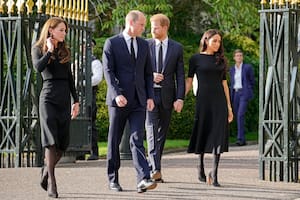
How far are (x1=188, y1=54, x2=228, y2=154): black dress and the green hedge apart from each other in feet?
32.1

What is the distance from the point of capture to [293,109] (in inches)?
531

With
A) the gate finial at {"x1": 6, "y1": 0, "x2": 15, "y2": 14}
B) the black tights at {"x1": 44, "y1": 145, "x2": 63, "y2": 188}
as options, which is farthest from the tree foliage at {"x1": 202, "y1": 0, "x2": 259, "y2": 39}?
the black tights at {"x1": 44, "y1": 145, "x2": 63, "y2": 188}

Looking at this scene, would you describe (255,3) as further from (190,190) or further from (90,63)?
(190,190)

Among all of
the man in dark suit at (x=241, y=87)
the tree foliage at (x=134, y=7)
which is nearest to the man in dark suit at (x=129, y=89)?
the man in dark suit at (x=241, y=87)

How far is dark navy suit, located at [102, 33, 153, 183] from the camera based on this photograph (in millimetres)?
11422

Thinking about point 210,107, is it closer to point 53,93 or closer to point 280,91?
point 280,91

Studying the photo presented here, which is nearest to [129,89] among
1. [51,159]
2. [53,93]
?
[53,93]

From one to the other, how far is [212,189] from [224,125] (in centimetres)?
107

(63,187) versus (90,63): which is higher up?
(90,63)

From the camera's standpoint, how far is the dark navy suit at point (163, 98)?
41.3 feet

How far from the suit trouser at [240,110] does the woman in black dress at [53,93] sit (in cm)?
1137

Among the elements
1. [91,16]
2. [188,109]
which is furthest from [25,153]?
[91,16]

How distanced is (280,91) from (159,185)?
2.20 meters

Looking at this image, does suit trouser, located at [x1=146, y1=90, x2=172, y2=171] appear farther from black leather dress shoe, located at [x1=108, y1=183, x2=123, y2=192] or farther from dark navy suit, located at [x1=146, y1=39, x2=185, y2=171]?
black leather dress shoe, located at [x1=108, y1=183, x2=123, y2=192]
